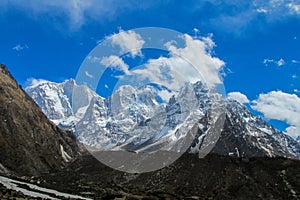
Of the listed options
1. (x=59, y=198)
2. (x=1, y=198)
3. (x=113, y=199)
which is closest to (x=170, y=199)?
(x=113, y=199)

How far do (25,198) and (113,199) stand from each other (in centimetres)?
4219

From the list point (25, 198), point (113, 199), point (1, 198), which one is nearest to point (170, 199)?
point (113, 199)

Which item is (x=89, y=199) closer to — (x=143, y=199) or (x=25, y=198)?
(x=143, y=199)

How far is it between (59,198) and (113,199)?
18895 millimetres

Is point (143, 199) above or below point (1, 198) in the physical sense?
above

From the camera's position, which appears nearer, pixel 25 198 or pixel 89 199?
pixel 25 198

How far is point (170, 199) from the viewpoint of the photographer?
598 ft

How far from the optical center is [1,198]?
354ft

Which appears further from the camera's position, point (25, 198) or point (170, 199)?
point (170, 199)

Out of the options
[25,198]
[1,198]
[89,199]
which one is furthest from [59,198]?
[1,198]

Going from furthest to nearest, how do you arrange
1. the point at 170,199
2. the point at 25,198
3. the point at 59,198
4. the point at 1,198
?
the point at 170,199
the point at 59,198
the point at 25,198
the point at 1,198

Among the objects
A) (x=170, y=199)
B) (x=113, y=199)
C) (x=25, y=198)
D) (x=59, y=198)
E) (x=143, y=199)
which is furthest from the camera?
(x=170, y=199)

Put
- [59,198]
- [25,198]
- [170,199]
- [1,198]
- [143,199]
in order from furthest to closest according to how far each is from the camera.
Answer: [170,199], [143,199], [59,198], [25,198], [1,198]

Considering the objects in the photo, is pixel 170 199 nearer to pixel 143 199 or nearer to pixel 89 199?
pixel 143 199
